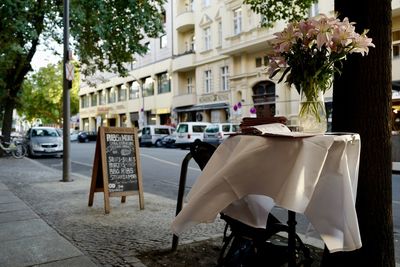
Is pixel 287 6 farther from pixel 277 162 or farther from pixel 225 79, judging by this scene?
pixel 225 79

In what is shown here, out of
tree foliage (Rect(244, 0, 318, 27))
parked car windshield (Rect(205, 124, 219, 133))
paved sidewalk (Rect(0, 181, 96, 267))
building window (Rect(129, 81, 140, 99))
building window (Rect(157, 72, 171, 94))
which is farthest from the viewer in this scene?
building window (Rect(129, 81, 140, 99))

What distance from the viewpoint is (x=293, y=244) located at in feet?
11.0

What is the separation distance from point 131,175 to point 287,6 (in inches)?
180

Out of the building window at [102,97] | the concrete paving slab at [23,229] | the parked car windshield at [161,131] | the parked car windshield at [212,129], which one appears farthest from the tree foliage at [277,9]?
the building window at [102,97]

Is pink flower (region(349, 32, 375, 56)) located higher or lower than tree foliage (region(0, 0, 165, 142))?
lower

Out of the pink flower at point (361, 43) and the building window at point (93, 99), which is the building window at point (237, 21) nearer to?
the pink flower at point (361, 43)

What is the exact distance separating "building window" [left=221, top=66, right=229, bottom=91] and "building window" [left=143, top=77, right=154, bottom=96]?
12.6 metres

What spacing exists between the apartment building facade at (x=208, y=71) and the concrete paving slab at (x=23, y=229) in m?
19.1

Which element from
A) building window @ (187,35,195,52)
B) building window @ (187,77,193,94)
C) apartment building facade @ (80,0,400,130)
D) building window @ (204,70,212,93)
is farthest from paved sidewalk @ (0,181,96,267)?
building window @ (187,35,195,52)

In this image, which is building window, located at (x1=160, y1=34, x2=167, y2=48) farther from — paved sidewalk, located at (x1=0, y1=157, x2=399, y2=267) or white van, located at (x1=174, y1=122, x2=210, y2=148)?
paved sidewalk, located at (x1=0, y1=157, x2=399, y2=267)

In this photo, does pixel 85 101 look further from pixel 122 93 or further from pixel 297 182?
pixel 297 182

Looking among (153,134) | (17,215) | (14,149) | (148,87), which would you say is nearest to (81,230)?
(17,215)

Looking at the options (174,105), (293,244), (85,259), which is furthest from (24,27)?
(174,105)

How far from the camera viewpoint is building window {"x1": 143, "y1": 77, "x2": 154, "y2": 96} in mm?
45906
